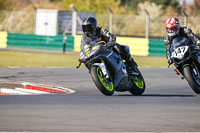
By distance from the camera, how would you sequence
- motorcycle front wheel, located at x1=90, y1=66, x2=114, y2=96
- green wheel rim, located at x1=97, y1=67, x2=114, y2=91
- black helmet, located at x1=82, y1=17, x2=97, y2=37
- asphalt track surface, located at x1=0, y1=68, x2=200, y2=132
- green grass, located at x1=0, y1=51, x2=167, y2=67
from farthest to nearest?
green grass, located at x1=0, y1=51, x2=167, y2=67 → black helmet, located at x1=82, y1=17, x2=97, y2=37 → green wheel rim, located at x1=97, y1=67, x2=114, y2=91 → motorcycle front wheel, located at x1=90, y1=66, x2=114, y2=96 → asphalt track surface, located at x1=0, y1=68, x2=200, y2=132

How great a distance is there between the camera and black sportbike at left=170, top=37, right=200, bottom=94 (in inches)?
484

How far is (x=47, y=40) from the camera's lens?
34.2 m

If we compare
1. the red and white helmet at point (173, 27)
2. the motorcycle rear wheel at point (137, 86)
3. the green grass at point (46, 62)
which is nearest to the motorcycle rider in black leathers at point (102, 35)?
the motorcycle rear wheel at point (137, 86)

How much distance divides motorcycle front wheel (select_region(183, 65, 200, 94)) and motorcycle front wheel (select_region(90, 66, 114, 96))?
1.50m

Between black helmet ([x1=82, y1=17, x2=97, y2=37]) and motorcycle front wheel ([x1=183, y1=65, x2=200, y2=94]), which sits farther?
motorcycle front wheel ([x1=183, y1=65, x2=200, y2=94])

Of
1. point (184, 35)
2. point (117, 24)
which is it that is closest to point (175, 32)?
point (184, 35)

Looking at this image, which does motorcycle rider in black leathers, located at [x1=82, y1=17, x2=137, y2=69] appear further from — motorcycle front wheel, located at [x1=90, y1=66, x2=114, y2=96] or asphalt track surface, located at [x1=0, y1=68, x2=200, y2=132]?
asphalt track surface, located at [x1=0, y1=68, x2=200, y2=132]

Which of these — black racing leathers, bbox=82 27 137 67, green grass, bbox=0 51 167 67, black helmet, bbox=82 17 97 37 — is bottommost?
green grass, bbox=0 51 167 67

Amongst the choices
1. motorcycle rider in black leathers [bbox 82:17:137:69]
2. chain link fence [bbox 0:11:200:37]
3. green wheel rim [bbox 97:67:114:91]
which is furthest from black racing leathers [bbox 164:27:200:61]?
chain link fence [bbox 0:11:200:37]

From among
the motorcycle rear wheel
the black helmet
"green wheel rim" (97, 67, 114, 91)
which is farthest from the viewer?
the motorcycle rear wheel

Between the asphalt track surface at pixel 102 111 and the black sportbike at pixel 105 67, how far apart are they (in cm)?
22

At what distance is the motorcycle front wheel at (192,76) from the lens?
1225 cm

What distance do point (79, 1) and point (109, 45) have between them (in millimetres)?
58449

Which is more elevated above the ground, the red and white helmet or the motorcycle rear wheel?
the red and white helmet
